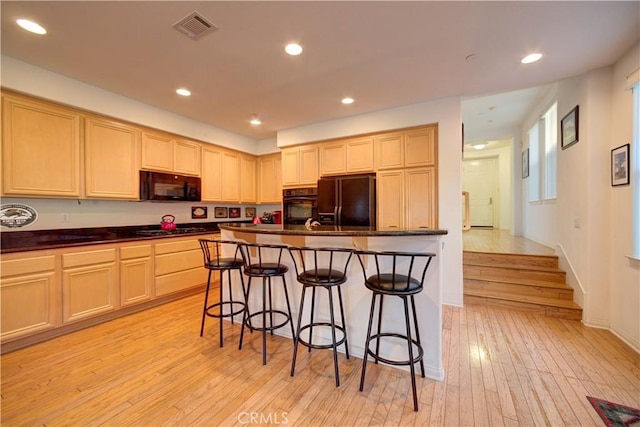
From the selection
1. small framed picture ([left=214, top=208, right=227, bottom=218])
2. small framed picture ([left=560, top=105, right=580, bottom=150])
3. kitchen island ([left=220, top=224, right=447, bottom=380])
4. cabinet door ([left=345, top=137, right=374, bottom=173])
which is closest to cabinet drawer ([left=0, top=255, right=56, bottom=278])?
kitchen island ([left=220, top=224, right=447, bottom=380])

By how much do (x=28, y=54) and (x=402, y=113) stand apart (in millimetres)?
4036

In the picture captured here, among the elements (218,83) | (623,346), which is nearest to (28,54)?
(218,83)

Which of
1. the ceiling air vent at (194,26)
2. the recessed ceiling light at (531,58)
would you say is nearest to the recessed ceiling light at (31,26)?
the ceiling air vent at (194,26)

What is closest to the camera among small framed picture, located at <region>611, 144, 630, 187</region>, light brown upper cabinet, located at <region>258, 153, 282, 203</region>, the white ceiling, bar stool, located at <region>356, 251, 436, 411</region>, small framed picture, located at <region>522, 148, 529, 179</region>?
bar stool, located at <region>356, 251, 436, 411</region>

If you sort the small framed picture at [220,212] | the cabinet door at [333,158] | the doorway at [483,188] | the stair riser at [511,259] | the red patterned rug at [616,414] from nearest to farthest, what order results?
the red patterned rug at [616,414] < the stair riser at [511,259] < the cabinet door at [333,158] < the small framed picture at [220,212] < the doorway at [483,188]

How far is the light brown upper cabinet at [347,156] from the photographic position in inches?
157

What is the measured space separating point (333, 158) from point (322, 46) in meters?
2.08

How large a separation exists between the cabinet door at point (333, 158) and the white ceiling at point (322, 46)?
0.90m

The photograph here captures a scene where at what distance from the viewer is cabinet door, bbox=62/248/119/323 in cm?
263

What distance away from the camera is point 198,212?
470 centimetres

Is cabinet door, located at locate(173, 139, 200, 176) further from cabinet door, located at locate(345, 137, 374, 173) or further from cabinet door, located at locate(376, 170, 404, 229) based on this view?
cabinet door, located at locate(376, 170, 404, 229)

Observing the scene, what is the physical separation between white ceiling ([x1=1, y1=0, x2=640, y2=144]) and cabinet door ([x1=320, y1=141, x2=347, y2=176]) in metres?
0.90

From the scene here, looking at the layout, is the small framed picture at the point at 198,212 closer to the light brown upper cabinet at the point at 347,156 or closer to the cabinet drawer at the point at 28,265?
the cabinet drawer at the point at 28,265

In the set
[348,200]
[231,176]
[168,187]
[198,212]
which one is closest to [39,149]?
[168,187]
